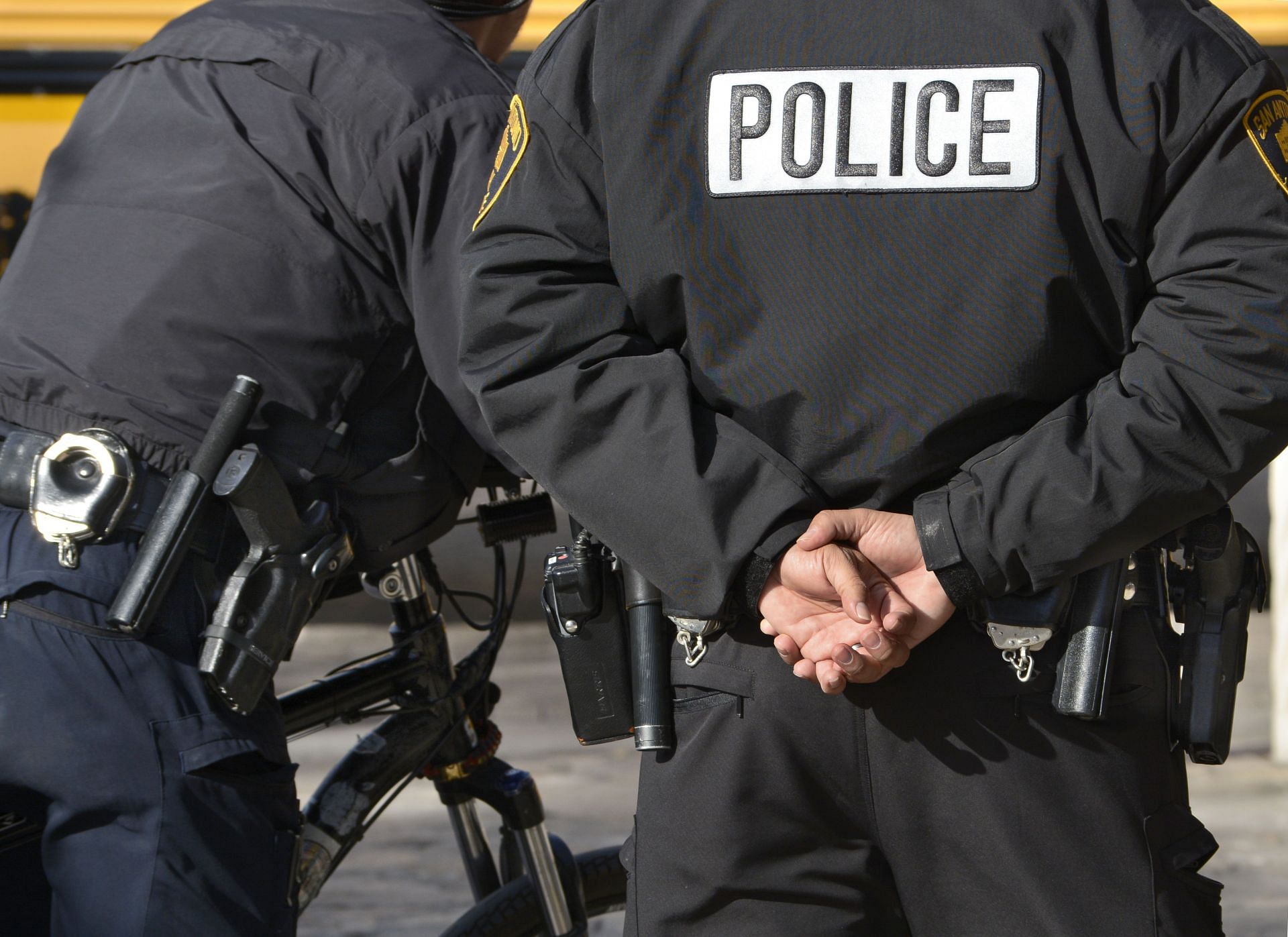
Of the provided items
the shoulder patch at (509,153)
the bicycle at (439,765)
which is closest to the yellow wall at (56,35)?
the bicycle at (439,765)

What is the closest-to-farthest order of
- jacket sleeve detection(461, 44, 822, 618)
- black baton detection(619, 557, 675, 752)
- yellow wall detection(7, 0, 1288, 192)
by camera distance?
jacket sleeve detection(461, 44, 822, 618), black baton detection(619, 557, 675, 752), yellow wall detection(7, 0, 1288, 192)

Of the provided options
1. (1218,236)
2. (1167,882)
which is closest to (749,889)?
(1167,882)

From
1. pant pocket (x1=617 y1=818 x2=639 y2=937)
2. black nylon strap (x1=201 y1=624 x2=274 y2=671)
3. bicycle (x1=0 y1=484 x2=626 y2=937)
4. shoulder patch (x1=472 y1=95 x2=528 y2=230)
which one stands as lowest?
bicycle (x1=0 y1=484 x2=626 y2=937)

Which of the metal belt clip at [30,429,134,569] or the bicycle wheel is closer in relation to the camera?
the metal belt clip at [30,429,134,569]

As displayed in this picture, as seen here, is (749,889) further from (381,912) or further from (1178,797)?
(381,912)

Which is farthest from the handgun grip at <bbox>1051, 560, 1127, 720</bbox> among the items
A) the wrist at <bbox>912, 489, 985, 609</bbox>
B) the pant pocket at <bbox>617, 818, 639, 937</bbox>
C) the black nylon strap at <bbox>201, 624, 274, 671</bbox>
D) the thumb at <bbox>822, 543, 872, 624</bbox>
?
the black nylon strap at <bbox>201, 624, 274, 671</bbox>

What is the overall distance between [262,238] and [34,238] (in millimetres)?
347

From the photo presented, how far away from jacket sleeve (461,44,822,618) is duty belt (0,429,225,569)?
0.50 metres

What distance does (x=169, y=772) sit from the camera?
1.81m

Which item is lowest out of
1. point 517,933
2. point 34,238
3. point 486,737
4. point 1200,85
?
point 517,933

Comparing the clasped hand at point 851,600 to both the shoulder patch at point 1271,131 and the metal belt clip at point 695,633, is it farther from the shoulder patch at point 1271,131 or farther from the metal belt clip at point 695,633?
the shoulder patch at point 1271,131

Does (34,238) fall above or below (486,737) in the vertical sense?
above

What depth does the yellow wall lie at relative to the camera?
565 centimetres

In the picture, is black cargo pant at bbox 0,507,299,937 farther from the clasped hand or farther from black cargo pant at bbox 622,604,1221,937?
the clasped hand
